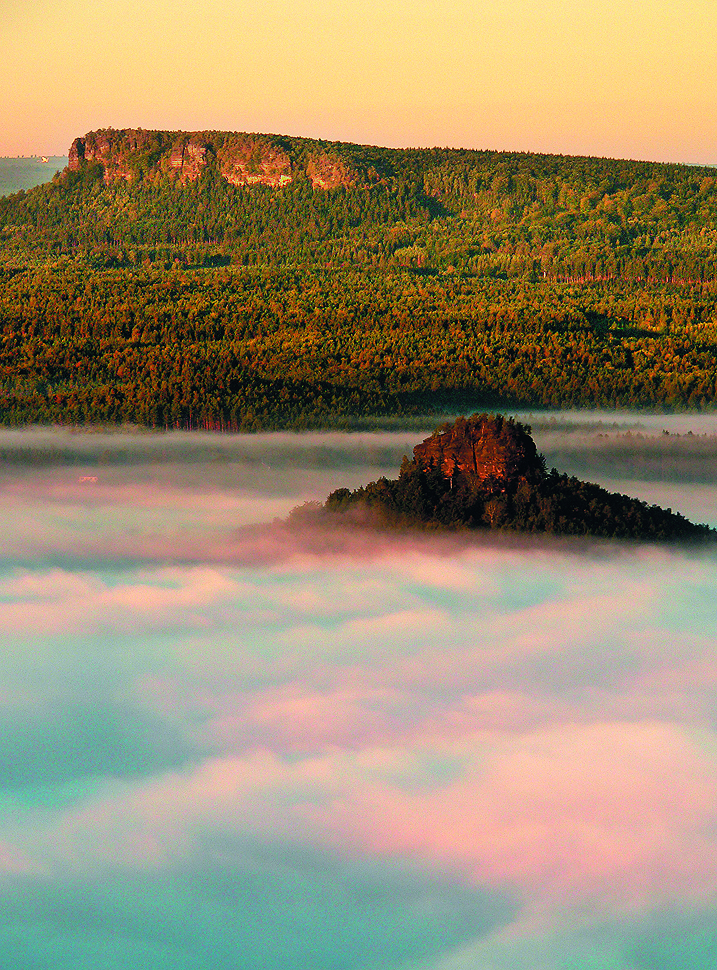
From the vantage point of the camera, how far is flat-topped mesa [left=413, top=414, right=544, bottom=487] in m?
68.9

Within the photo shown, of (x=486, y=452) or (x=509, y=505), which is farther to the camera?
(x=509, y=505)

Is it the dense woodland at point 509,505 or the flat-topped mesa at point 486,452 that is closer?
the flat-topped mesa at point 486,452

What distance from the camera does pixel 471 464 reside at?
70188 mm

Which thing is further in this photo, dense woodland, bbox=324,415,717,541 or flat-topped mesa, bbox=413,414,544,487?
dense woodland, bbox=324,415,717,541

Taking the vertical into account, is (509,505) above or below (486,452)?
below

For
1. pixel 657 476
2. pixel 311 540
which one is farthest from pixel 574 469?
pixel 311 540

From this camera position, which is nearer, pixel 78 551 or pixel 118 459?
pixel 78 551

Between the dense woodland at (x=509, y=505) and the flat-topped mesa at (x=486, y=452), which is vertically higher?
the flat-topped mesa at (x=486, y=452)

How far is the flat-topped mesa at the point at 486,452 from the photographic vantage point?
6888cm

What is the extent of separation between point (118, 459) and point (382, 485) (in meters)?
120

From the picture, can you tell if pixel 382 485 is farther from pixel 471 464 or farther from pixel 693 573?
pixel 693 573

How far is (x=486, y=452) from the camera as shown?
69375 mm

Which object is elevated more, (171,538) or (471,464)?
(471,464)

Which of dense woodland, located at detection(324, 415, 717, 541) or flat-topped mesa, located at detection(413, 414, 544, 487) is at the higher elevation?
flat-topped mesa, located at detection(413, 414, 544, 487)
